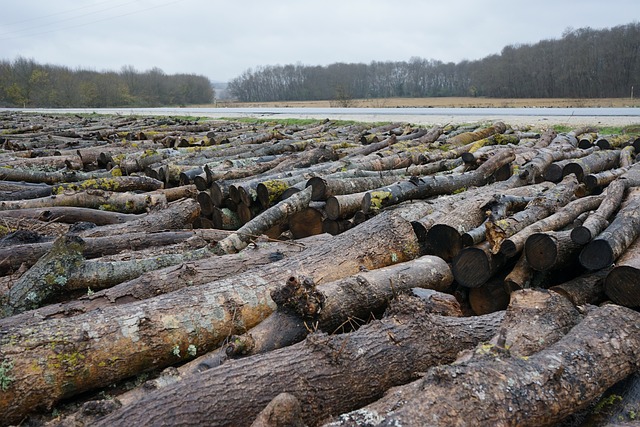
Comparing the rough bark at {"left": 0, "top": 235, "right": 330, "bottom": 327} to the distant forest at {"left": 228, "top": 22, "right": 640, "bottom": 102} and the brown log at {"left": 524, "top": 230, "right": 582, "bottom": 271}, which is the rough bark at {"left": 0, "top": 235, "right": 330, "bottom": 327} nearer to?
the brown log at {"left": 524, "top": 230, "right": 582, "bottom": 271}

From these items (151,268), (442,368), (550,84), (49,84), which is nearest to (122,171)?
(151,268)

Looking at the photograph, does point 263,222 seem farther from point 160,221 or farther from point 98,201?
point 98,201

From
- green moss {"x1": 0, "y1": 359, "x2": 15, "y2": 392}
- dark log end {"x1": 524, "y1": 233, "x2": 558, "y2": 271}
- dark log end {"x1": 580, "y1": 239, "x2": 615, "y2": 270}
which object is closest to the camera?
green moss {"x1": 0, "y1": 359, "x2": 15, "y2": 392}

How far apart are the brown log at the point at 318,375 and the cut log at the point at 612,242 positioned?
1.58m

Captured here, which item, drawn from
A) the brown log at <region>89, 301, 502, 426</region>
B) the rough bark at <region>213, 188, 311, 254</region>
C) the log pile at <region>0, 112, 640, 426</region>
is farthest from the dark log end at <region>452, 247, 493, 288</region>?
the rough bark at <region>213, 188, 311, 254</region>

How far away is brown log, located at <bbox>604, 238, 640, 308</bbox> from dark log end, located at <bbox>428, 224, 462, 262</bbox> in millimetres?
1310

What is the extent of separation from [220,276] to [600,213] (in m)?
3.55

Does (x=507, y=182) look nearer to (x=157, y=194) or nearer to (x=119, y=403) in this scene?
(x=157, y=194)

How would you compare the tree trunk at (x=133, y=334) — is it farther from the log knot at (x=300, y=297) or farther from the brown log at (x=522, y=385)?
the brown log at (x=522, y=385)

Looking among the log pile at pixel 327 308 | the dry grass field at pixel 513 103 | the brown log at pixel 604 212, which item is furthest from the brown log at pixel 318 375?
the dry grass field at pixel 513 103

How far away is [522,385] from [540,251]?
6.48 ft

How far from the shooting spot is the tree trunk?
2.67 m

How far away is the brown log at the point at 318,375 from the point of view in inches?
90.4

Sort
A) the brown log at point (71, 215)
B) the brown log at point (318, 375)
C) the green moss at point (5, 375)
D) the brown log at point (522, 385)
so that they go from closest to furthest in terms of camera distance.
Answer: the brown log at point (522, 385) < the brown log at point (318, 375) < the green moss at point (5, 375) < the brown log at point (71, 215)
